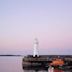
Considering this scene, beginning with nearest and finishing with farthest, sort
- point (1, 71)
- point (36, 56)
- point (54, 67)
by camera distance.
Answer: point (54, 67), point (36, 56), point (1, 71)

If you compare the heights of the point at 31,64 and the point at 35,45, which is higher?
the point at 35,45

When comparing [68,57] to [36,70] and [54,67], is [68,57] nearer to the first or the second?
[36,70]

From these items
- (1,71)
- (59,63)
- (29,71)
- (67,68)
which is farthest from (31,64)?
(59,63)

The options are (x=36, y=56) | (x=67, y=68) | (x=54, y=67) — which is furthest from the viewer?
(x=36, y=56)

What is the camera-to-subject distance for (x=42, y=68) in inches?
510

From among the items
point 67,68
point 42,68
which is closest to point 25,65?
point 42,68

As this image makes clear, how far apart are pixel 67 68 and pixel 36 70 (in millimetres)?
1663

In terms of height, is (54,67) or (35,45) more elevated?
(35,45)

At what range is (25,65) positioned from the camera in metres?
14.5

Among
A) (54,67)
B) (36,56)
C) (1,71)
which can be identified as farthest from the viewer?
(1,71)

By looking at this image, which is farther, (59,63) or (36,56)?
(36,56)

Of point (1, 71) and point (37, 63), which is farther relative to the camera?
point (1, 71)

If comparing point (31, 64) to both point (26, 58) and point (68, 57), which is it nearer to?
point (26, 58)

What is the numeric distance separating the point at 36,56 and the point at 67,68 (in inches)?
77.2
